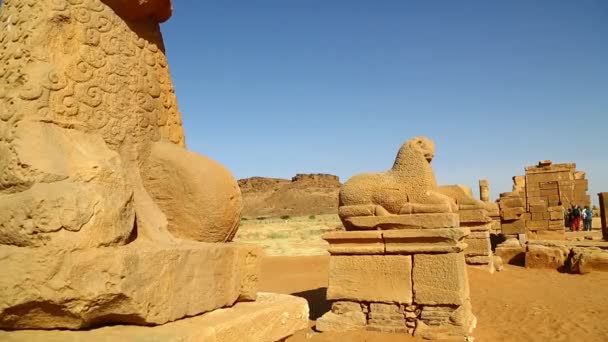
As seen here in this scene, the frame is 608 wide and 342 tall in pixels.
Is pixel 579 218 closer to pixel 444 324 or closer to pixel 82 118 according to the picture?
pixel 444 324

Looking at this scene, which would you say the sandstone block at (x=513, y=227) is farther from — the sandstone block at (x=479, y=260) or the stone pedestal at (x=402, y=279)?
the stone pedestal at (x=402, y=279)

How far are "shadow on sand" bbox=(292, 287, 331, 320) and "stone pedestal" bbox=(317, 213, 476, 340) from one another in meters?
1.27

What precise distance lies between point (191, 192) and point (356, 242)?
14.5 feet

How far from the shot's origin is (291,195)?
68.1 metres

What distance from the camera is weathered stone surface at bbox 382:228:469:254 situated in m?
5.90

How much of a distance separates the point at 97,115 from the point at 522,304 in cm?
767

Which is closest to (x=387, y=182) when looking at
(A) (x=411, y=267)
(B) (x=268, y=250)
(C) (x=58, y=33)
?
(A) (x=411, y=267)

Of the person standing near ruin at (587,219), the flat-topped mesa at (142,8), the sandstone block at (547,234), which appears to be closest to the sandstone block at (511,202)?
the sandstone block at (547,234)

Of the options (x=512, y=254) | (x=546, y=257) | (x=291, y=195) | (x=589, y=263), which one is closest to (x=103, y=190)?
(x=589, y=263)

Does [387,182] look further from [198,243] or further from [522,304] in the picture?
[198,243]

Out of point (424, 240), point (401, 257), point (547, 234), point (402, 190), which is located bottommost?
point (547, 234)

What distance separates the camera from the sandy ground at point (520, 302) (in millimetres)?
6281

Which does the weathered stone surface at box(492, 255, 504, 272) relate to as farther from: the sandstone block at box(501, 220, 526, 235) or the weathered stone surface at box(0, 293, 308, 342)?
the weathered stone surface at box(0, 293, 308, 342)

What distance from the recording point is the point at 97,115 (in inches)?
84.8
